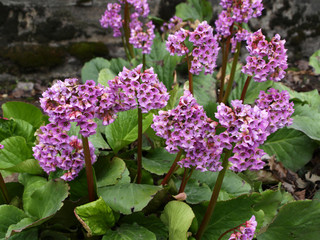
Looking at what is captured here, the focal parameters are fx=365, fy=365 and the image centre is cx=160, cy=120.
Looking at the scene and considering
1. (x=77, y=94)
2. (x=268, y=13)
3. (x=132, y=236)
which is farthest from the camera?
(x=268, y=13)

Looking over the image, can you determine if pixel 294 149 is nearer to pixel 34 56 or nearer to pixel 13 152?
pixel 13 152

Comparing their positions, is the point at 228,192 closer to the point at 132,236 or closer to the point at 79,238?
the point at 132,236

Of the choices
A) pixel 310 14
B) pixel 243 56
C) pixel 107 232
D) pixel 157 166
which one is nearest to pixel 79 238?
pixel 107 232

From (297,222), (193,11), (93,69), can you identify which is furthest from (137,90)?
(193,11)

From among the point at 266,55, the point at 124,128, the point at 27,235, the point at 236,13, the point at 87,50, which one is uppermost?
the point at 236,13

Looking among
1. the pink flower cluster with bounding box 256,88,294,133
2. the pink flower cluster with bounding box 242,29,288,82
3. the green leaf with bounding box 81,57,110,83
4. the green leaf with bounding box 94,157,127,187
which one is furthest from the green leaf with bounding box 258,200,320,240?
the green leaf with bounding box 81,57,110,83

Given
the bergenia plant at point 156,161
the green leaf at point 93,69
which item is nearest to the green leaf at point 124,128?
the bergenia plant at point 156,161
